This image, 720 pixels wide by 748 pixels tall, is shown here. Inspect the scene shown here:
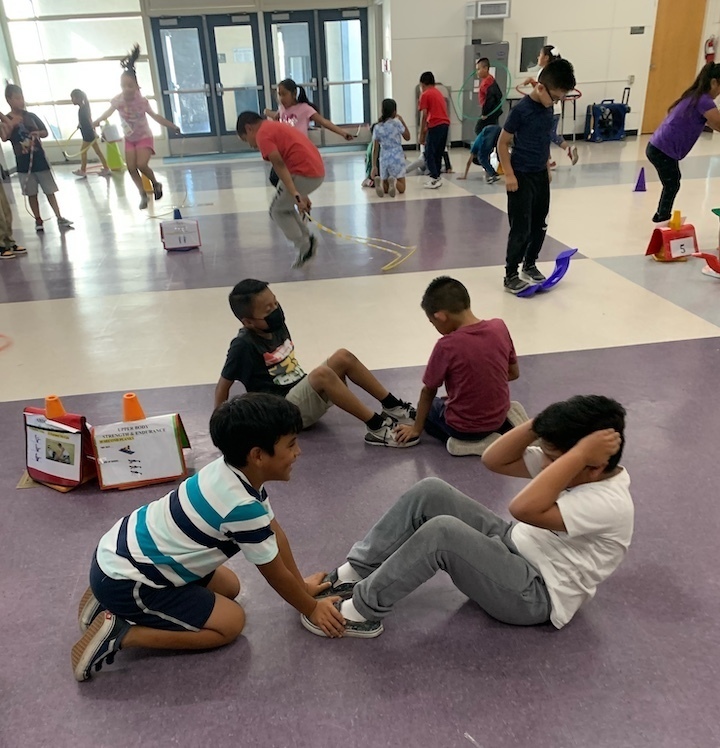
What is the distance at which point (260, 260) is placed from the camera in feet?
20.4

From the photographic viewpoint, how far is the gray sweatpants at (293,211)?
563cm

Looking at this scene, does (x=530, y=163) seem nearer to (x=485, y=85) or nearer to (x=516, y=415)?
Result: (x=516, y=415)

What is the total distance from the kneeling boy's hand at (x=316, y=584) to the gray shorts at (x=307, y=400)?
102 centimetres

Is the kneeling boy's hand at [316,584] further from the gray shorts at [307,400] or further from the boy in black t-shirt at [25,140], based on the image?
the boy in black t-shirt at [25,140]

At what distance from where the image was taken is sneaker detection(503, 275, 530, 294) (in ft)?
16.3

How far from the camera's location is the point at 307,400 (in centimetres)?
308

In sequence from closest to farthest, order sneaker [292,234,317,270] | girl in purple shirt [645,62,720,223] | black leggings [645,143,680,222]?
girl in purple shirt [645,62,720,223]
sneaker [292,234,317,270]
black leggings [645,143,680,222]

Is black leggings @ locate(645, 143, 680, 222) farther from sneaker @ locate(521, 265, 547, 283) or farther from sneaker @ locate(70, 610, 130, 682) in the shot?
sneaker @ locate(70, 610, 130, 682)

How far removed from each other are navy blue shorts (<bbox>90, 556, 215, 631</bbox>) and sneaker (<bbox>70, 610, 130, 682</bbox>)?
3cm

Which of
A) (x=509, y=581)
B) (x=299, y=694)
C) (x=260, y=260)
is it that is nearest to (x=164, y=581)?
(x=299, y=694)

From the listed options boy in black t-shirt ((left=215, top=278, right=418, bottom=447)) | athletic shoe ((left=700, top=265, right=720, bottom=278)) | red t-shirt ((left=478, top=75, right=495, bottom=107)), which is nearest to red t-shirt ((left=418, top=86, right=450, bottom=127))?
red t-shirt ((left=478, top=75, right=495, bottom=107))

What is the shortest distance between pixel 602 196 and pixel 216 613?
7569 mm

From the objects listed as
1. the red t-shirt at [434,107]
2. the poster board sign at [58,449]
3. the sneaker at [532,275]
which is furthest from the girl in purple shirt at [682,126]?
the poster board sign at [58,449]

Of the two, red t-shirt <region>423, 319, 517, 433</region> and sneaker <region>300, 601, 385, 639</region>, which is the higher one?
red t-shirt <region>423, 319, 517, 433</region>
